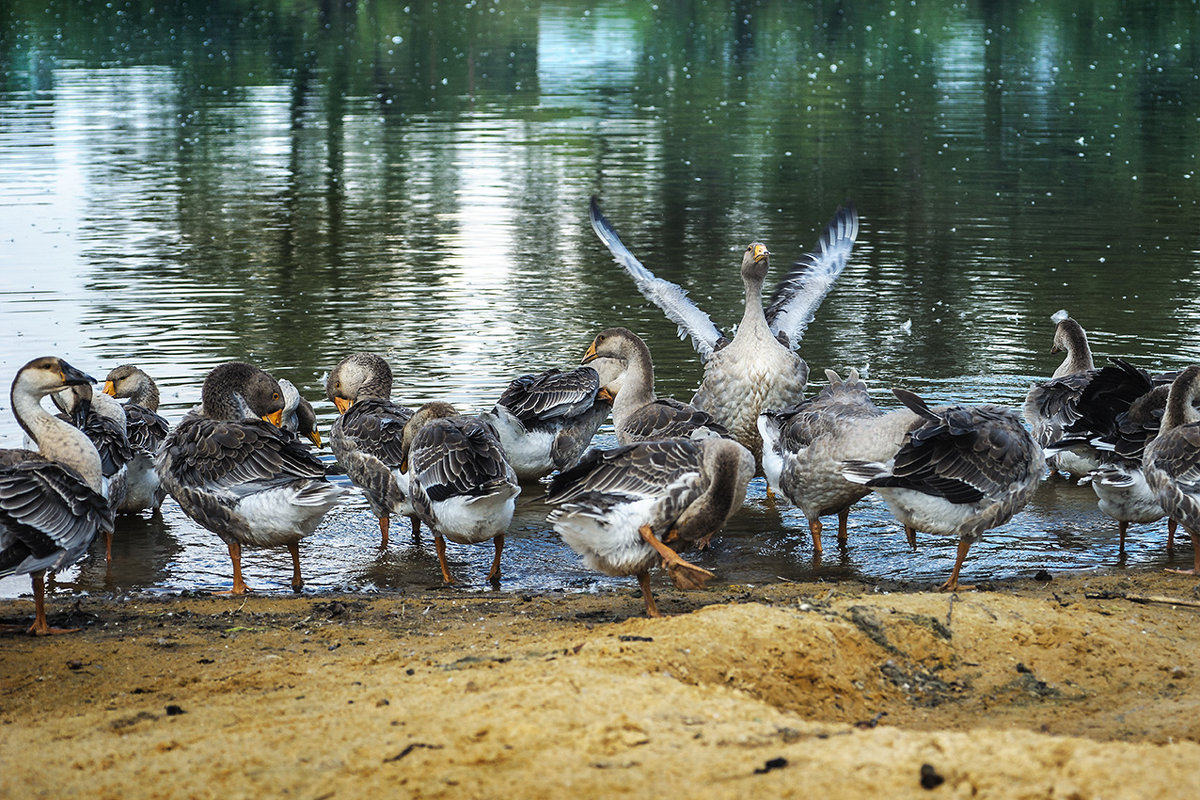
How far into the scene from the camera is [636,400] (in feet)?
38.0

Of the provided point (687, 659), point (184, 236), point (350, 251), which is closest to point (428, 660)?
point (687, 659)

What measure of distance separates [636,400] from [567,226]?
12893 mm

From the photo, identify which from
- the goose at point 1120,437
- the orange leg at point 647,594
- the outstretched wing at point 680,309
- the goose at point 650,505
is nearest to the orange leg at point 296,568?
the goose at point 650,505

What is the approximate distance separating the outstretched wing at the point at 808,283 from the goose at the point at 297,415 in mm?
4757

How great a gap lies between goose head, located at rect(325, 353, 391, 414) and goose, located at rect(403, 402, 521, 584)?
232 cm

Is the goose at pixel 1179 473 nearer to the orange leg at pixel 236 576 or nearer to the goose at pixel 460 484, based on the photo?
the goose at pixel 460 484

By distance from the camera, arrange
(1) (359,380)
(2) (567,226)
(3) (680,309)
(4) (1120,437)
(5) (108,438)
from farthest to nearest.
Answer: (2) (567,226) < (3) (680,309) < (1) (359,380) < (4) (1120,437) < (5) (108,438)

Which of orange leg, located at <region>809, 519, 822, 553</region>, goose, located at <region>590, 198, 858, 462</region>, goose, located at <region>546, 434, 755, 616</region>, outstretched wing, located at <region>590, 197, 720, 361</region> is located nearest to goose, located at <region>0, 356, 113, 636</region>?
goose, located at <region>546, 434, 755, 616</region>

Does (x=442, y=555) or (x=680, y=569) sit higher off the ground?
(x=680, y=569)

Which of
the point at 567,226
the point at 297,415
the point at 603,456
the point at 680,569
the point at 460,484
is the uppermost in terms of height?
the point at 567,226

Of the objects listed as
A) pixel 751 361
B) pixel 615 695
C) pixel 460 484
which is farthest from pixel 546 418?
pixel 615 695

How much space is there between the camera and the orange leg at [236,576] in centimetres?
907

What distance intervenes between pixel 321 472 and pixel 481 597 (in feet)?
5.18

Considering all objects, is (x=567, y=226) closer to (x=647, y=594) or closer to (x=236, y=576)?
(x=236, y=576)
